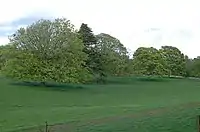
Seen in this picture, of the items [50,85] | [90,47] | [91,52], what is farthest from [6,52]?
[90,47]

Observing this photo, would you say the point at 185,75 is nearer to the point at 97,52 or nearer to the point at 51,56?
the point at 97,52

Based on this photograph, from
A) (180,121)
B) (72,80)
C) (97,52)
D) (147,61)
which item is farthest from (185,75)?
(180,121)

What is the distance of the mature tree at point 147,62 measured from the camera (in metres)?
106

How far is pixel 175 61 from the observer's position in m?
118

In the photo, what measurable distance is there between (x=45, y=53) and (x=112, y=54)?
910 inches

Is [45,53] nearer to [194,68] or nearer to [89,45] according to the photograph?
[89,45]

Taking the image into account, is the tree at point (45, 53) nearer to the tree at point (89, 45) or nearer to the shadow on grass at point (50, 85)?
the shadow on grass at point (50, 85)

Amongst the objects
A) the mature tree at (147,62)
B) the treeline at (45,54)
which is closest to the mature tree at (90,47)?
the treeline at (45,54)

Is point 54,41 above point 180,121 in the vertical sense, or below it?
above

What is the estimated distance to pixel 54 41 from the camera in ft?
204

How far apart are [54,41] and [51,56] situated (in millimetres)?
2166

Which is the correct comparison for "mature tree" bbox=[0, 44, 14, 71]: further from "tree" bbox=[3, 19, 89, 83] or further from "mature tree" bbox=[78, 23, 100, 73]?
"mature tree" bbox=[78, 23, 100, 73]

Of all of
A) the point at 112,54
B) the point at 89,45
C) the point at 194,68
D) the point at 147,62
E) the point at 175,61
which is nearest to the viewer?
the point at 89,45

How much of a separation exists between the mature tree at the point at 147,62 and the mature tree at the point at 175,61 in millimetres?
8135
